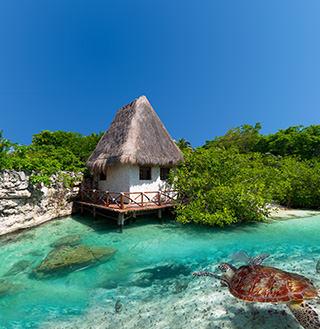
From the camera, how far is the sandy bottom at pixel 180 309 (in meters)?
2.88

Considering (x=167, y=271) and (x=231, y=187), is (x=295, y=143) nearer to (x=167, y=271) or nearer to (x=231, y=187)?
(x=231, y=187)

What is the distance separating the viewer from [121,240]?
25.9 ft

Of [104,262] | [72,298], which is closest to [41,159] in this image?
[104,262]

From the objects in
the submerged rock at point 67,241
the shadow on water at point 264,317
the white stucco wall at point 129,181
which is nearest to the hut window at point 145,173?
the white stucco wall at point 129,181

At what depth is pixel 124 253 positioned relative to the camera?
21.7 ft

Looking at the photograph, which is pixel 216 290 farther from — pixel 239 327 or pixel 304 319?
pixel 304 319

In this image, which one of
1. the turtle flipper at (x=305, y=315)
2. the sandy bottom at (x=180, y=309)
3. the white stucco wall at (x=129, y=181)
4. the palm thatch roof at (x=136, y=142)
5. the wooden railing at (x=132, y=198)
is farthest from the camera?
the white stucco wall at (x=129, y=181)

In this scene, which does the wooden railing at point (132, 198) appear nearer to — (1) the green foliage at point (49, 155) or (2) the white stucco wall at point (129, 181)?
(2) the white stucco wall at point (129, 181)

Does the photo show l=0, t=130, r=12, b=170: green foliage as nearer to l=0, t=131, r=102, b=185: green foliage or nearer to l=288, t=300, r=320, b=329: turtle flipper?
l=0, t=131, r=102, b=185: green foliage

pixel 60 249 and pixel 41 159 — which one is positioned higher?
pixel 41 159

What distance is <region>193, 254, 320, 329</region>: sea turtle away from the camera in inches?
91.2

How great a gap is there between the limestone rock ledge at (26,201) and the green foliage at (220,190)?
7.18 metres

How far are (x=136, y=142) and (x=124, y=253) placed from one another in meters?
6.24

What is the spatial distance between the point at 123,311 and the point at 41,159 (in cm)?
929
